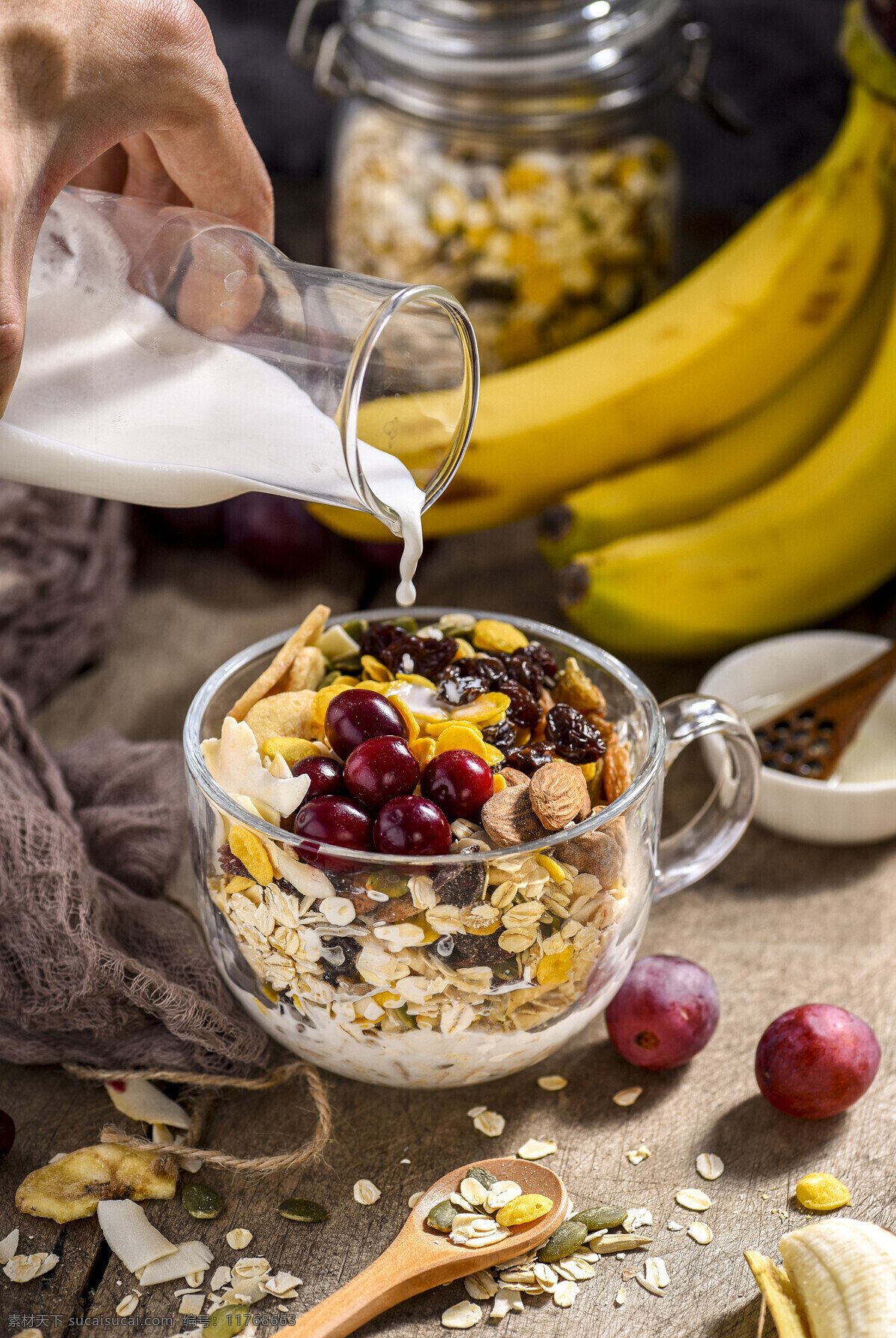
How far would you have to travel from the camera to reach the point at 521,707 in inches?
30.1

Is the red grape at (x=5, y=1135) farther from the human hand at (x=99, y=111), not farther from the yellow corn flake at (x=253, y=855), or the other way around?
the human hand at (x=99, y=111)

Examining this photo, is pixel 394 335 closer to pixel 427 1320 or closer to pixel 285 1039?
pixel 285 1039

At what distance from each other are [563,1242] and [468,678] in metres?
0.31

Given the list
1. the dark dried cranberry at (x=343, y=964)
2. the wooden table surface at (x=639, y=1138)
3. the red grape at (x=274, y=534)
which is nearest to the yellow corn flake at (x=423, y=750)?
the dark dried cranberry at (x=343, y=964)

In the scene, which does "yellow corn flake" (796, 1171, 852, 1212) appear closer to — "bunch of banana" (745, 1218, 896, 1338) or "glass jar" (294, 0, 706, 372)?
"bunch of banana" (745, 1218, 896, 1338)

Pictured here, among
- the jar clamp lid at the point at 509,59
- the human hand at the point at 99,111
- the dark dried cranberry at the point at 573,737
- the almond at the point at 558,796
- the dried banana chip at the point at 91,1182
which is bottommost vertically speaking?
the dried banana chip at the point at 91,1182

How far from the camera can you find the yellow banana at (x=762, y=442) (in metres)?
1.20

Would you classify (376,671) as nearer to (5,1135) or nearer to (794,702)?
(5,1135)

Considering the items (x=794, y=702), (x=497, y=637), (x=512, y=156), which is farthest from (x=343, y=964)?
(x=512, y=156)

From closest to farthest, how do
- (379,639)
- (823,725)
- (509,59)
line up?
1. (379,639)
2. (823,725)
3. (509,59)

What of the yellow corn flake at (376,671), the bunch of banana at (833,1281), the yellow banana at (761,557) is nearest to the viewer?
the bunch of banana at (833,1281)

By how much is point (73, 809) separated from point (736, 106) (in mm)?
1246

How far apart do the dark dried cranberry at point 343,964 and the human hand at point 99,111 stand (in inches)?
12.2

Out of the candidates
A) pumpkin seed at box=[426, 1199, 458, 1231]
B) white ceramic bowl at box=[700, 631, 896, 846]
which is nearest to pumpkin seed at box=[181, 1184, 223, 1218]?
pumpkin seed at box=[426, 1199, 458, 1231]
